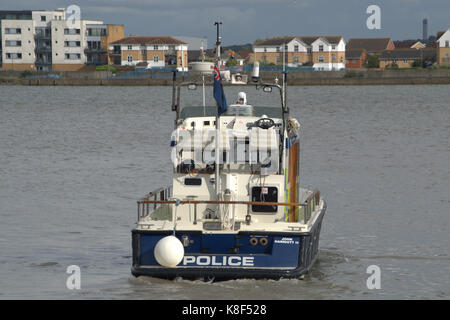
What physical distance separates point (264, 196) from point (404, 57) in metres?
149

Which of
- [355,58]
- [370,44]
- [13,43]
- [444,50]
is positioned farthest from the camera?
[370,44]

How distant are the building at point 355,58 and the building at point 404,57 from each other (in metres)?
3.63

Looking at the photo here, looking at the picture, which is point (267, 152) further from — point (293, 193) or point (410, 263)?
point (410, 263)

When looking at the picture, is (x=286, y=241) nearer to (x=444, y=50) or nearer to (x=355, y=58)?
(x=444, y=50)

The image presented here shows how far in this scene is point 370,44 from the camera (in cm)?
18175

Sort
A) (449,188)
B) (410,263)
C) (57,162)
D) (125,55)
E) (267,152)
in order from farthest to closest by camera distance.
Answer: (125,55) → (57,162) → (449,188) → (410,263) → (267,152)

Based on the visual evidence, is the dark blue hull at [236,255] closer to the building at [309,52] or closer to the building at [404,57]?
the building at [309,52]

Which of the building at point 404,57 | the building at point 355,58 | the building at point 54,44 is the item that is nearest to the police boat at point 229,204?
the building at point 54,44

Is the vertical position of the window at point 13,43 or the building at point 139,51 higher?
the window at point 13,43

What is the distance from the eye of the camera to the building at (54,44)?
145750 mm

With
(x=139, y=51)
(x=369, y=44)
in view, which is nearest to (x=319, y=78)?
(x=139, y=51)

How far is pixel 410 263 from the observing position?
18.5 m
